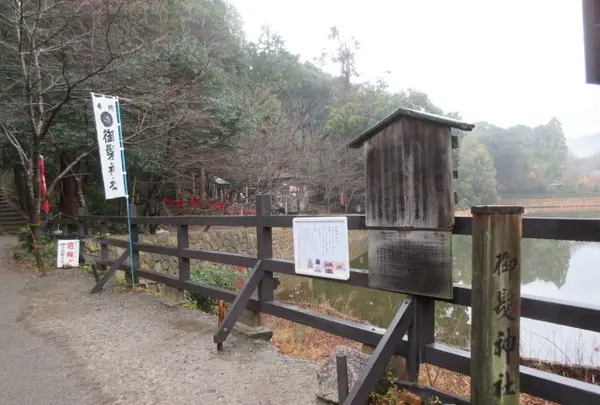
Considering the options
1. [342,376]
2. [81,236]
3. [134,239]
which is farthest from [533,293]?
[81,236]

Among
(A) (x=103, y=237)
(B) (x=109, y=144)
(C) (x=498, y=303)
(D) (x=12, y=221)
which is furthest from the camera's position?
(D) (x=12, y=221)

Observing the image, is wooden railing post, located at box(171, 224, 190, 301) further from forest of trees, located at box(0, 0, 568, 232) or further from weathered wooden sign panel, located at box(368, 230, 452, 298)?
forest of trees, located at box(0, 0, 568, 232)

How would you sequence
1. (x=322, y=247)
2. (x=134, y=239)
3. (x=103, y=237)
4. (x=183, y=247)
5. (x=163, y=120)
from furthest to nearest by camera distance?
1. (x=163, y=120)
2. (x=103, y=237)
3. (x=134, y=239)
4. (x=183, y=247)
5. (x=322, y=247)

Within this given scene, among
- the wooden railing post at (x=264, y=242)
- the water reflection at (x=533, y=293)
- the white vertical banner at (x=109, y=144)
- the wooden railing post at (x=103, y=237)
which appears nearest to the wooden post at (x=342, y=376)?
the wooden railing post at (x=264, y=242)

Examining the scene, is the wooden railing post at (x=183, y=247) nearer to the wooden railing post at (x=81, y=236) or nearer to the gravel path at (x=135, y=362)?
the gravel path at (x=135, y=362)

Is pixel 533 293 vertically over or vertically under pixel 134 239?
under

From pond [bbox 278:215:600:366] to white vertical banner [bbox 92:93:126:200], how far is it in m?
4.39

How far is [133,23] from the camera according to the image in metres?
11.3

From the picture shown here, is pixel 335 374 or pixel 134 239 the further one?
pixel 134 239

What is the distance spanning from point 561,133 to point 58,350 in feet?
81.9

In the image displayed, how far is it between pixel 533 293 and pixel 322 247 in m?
3.23

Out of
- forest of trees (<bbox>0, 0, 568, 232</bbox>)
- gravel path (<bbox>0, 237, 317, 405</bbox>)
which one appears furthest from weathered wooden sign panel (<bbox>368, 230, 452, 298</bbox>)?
forest of trees (<bbox>0, 0, 568, 232</bbox>)

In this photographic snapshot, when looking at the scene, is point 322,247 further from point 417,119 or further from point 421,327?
point 417,119

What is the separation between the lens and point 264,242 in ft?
12.5
